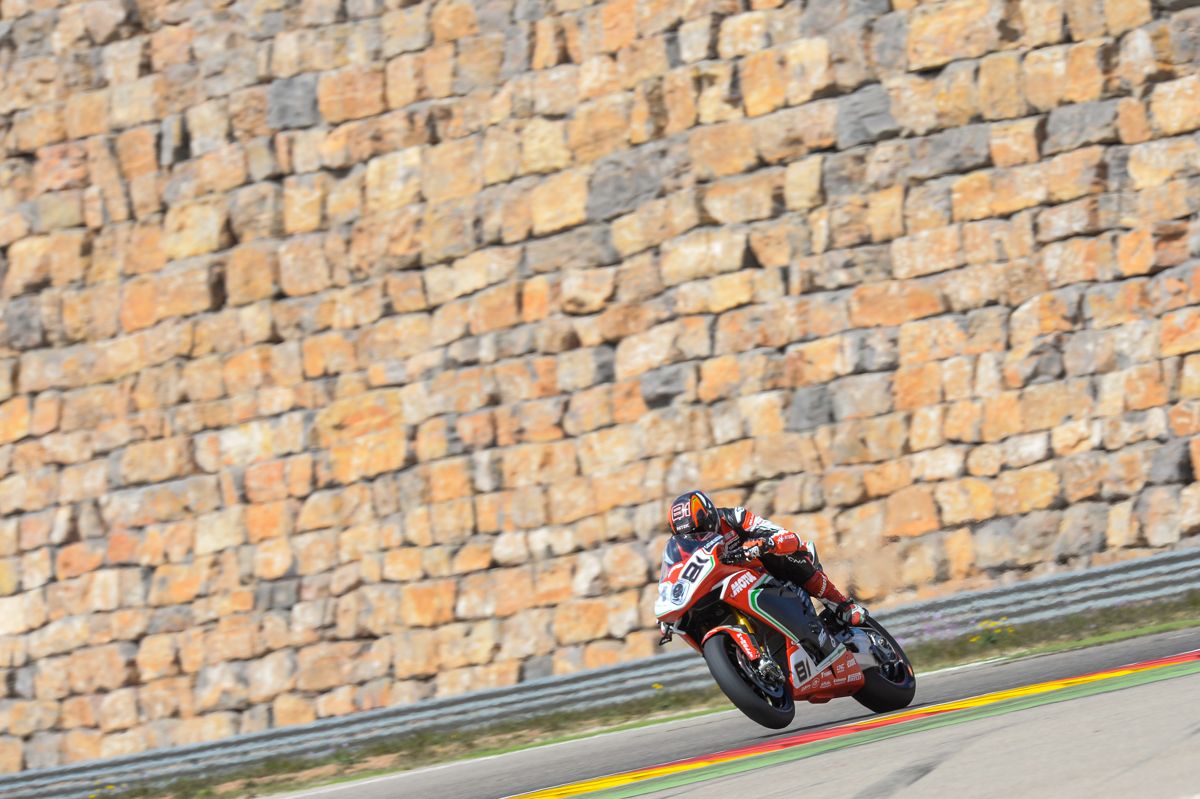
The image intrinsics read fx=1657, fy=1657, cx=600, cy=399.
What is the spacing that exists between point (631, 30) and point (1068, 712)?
8941 mm

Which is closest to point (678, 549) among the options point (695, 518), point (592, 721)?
point (695, 518)

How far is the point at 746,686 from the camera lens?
8.45 m

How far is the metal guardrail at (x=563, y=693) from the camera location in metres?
11.9

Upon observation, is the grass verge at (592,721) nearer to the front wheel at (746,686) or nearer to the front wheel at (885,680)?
the front wheel at (885,680)

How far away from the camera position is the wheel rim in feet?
28.0

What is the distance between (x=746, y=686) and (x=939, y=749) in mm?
1610

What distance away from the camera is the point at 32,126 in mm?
17234

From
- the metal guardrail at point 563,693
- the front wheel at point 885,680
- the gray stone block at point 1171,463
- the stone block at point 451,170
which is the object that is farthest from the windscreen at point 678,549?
the stone block at point 451,170

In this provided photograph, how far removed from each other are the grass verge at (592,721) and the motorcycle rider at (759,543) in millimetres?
2259

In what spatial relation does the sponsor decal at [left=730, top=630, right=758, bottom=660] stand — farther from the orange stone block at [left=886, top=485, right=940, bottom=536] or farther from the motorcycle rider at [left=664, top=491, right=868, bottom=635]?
the orange stone block at [left=886, top=485, right=940, bottom=536]

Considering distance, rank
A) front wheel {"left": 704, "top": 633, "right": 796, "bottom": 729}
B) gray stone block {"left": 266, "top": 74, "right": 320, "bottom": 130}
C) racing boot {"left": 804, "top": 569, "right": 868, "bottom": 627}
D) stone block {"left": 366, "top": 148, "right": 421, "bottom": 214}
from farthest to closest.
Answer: gray stone block {"left": 266, "top": 74, "right": 320, "bottom": 130}, stone block {"left": 366, "top": 148, "right": 421, "bottom": 214}, racing boot {"left": 804, "top": 569, "right": 868, "bottom": 627}, front wheel {"left": 704, "top": 633, "right": 796, "bottom": 729}

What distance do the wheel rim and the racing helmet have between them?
31.9 inches

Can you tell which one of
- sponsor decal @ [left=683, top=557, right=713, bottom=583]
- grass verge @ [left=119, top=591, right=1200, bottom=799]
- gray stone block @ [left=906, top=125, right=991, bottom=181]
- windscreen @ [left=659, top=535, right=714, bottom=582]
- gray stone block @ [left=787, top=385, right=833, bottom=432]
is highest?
gray stone block @ [left=906, top=125, right=991, bottom=181]

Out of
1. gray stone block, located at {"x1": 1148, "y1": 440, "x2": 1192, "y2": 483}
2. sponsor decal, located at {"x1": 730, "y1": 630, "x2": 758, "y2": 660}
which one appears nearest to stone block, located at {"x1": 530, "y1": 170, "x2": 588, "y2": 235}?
gray stone block, located at {"x1": 1148, "y1": 440, "x2": 1192, "y2": 483}
